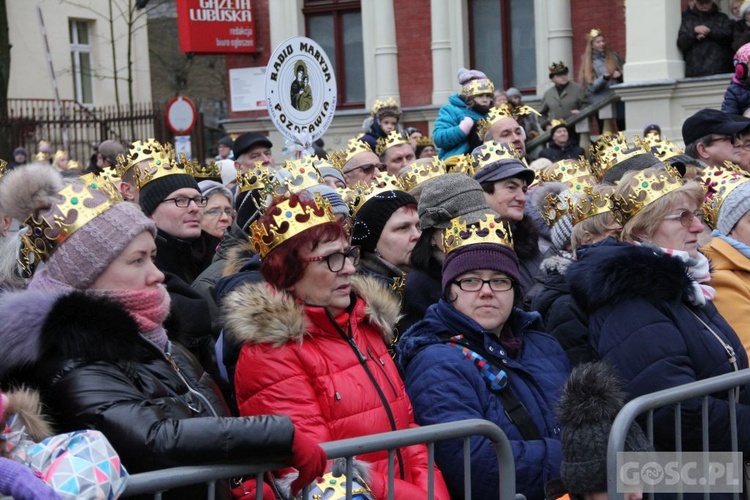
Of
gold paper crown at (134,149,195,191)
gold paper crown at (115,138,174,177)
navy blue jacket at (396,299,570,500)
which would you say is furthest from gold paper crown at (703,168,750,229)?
Answer: gold paper crown at (115,138,174,177)

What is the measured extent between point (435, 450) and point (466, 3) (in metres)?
18.9

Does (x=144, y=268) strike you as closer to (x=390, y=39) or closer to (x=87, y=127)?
(x=390, y=39)

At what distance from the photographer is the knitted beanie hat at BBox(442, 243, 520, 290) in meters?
4.82

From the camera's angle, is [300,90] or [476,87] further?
[476,87]

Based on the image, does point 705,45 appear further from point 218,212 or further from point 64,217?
point 64,217

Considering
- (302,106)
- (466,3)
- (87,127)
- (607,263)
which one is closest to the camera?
(607,263)

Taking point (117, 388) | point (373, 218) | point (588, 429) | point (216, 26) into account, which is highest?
point (216, 26)

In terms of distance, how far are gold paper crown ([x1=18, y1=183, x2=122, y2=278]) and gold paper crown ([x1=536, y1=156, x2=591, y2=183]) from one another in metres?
4.07

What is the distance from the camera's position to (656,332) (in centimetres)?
457

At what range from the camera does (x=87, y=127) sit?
27.8 m

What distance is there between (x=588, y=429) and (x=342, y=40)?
20.3 meters

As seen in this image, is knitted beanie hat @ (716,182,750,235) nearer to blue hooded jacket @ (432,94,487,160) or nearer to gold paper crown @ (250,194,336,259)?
gold paper crown @ (250,194,336,259)

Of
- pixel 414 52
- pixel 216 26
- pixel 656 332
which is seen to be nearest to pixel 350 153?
pixel 656 332

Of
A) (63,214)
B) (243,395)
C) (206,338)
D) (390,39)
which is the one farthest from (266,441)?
(390,39)
